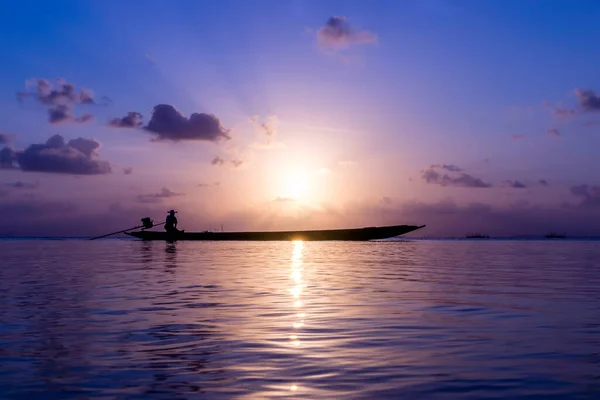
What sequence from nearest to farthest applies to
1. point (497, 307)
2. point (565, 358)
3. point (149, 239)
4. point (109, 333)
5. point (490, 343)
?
point (565, 358) → point (490, 343) → point (109, 333) → point (497, 307) → point (149, 239)

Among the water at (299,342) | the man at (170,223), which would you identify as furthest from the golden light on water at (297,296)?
the man at (170,223)

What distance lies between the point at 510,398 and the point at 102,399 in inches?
219

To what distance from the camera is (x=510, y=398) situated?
7.78 meters

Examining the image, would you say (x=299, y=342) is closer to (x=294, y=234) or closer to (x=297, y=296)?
(x=297, y=296)

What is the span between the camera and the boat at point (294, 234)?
105m

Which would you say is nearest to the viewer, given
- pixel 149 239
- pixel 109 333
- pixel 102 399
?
pixel 102 399

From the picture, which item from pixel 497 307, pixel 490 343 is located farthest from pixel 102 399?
pixel 497 307

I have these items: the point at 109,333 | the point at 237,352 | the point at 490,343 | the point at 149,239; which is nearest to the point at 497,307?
the point at 490,343

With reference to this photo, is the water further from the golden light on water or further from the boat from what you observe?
the boat

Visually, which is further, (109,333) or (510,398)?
(109,333)

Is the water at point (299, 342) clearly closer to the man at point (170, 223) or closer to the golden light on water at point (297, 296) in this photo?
the golden light on water at point (297, 296)

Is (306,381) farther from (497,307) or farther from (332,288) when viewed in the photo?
(332,288)

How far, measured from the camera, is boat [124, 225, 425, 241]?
346ft

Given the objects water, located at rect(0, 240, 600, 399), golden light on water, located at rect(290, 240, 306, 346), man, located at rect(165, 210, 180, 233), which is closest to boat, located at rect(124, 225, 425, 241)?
man, located at rect(165, 210, 180, 233)
